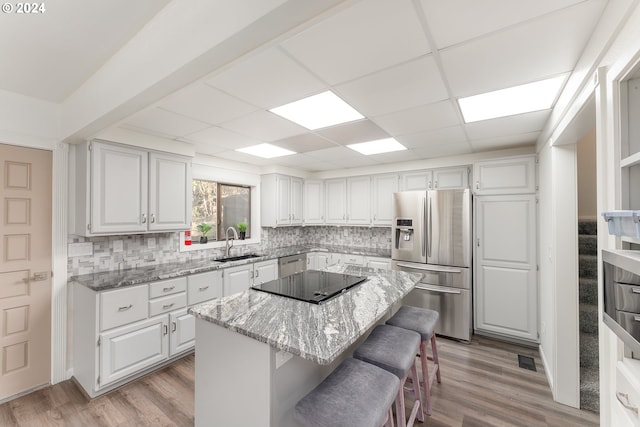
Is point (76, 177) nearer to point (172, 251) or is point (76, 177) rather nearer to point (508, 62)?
point (172, 251)

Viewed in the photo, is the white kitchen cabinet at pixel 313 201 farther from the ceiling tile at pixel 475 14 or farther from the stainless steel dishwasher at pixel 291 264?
the ceiling tile at pixel 475 14

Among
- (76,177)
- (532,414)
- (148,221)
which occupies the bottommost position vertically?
(532,414)

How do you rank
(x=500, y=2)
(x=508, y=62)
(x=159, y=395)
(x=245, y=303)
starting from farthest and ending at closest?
(x=159, y=395)
(x=245, y=303)
(x=508, y=62)
(x=500, y=2)

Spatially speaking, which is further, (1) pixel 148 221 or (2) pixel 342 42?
(1) pixel 148 221

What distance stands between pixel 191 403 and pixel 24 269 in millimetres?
1822

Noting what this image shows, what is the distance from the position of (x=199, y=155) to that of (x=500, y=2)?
11.5 feet

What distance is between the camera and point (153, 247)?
3.13 m

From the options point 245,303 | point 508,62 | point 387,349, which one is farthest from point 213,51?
point 387,349

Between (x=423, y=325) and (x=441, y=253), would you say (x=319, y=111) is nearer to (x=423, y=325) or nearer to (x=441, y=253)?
(x=423, y=325)

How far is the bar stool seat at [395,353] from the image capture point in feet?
5.00

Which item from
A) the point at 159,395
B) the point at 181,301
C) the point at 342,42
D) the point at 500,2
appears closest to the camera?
the point at 500,2

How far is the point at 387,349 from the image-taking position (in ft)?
5.33

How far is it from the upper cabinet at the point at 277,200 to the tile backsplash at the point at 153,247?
32 centimetres

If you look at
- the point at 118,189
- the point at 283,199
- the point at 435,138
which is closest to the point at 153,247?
the point at 118,189
